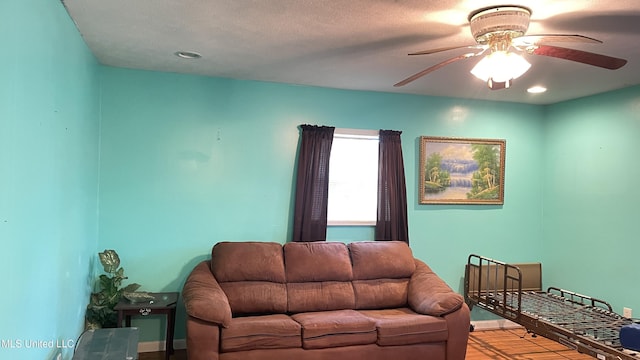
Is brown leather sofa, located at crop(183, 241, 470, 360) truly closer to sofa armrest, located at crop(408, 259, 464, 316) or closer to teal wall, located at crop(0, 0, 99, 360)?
sofa armrest, located at crop(408, 259, 464, 316)

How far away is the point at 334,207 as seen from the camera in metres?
4.69

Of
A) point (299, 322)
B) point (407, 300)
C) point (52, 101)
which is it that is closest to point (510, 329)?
point (407, 300)

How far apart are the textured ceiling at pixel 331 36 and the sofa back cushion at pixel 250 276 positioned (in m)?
1.56

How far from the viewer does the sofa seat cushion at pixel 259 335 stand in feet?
10.9

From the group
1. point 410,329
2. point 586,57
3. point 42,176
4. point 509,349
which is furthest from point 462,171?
point 42,176

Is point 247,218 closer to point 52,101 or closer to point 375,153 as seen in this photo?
point 375,153

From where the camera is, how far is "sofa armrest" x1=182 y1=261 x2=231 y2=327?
10.8 feet

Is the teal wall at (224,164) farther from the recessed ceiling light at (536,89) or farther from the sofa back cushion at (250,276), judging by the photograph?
the recessed ceiling light at (536,89)

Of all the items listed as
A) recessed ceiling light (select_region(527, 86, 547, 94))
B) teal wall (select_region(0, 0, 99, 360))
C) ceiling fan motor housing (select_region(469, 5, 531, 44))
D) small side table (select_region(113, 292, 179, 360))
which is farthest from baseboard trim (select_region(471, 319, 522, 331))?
teal wall (select_region(0, 0, 99, 360))

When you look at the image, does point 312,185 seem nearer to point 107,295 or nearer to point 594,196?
point 107,295

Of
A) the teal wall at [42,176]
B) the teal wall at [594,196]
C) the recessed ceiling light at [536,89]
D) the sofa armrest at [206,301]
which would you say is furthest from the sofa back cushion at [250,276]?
the teal wall at [594,196]

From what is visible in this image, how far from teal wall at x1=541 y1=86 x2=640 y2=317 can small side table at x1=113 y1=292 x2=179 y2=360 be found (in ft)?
12.9

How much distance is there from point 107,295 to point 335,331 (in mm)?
1816

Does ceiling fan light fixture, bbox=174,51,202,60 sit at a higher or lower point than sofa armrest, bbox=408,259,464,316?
higher
